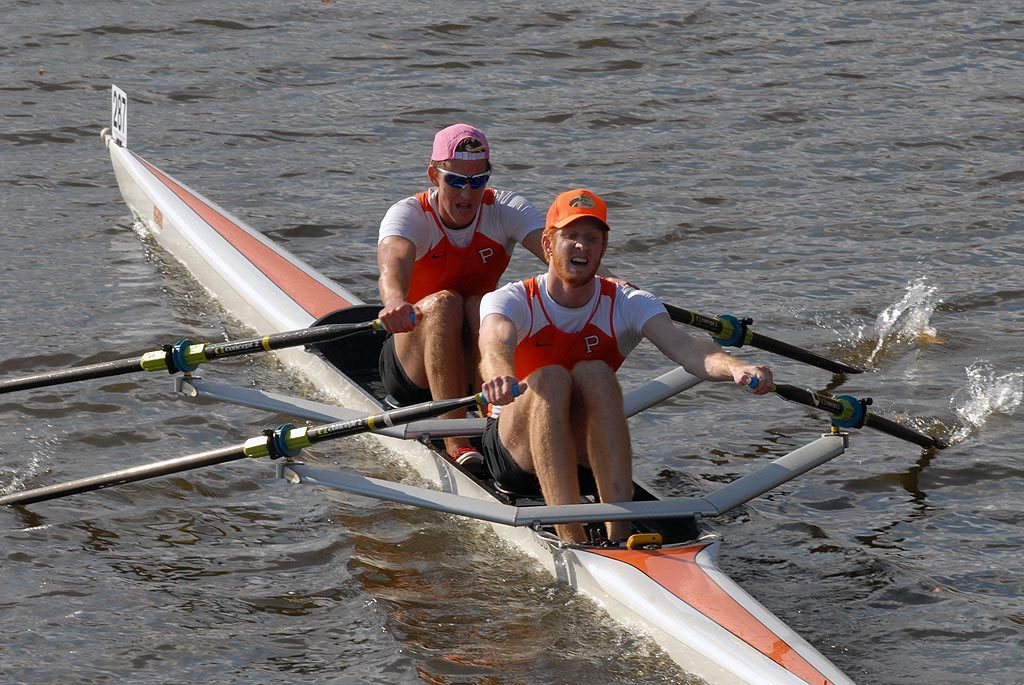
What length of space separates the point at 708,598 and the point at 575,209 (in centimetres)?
172

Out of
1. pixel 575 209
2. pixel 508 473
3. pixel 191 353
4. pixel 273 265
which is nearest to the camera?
pixel 575 209

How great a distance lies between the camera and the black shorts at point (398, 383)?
7621 mm

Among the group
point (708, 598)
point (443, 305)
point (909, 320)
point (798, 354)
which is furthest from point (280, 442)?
point (909, 320)

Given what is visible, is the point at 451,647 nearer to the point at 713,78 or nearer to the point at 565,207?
Answer: the point at 565,207

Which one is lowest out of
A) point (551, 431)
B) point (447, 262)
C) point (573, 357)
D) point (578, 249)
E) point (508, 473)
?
point (508, 473)

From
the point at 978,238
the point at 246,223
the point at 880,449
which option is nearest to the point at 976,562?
the point at 880,449

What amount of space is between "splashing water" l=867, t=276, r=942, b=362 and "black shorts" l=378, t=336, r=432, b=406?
3271 mm

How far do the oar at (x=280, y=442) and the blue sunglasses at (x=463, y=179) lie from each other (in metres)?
1.22

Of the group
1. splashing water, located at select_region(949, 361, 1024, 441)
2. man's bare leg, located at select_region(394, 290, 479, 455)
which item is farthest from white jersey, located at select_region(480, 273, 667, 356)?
splashing water, located at select_region(949, 361, 1024, 441)

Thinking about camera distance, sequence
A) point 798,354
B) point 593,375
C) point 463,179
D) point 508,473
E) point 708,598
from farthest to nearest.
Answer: point 798,354 → point 463,179 → point 508,473 → point 593,375 → point 708,598

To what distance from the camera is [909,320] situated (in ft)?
31.6

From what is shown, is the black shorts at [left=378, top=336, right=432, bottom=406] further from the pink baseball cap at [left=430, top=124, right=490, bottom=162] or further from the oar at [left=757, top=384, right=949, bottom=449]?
the oar at [left=757, top=384, right=949, bottom=449]

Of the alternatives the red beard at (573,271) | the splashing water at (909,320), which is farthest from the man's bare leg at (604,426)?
the splashing water at (909,320)

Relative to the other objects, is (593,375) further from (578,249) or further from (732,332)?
(732,332)
